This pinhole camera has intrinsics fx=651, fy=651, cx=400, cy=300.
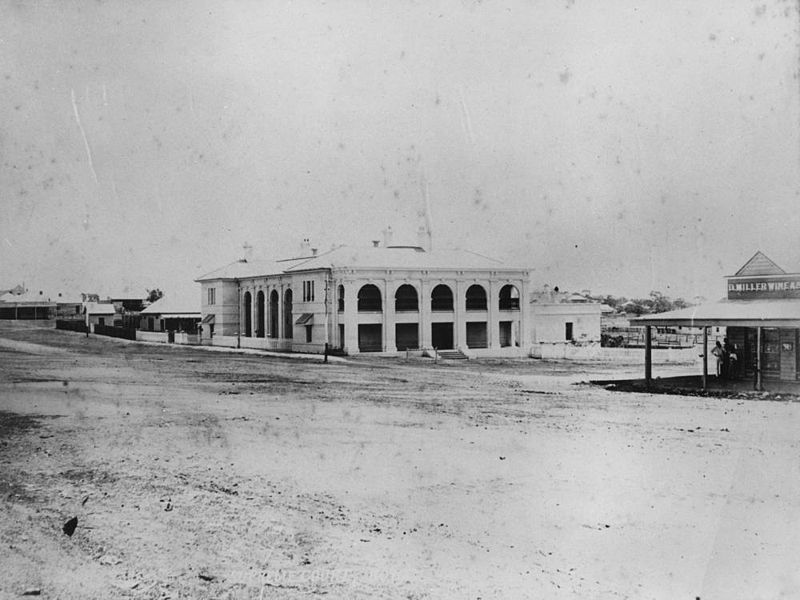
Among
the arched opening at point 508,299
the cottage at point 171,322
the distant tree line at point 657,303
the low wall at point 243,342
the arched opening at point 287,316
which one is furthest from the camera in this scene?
the arched opening at point 508,299

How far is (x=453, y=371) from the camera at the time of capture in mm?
18031

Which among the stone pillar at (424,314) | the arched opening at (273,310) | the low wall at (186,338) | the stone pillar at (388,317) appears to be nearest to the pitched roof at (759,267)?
the low wall at (186,338)

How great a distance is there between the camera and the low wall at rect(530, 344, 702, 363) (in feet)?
71.8

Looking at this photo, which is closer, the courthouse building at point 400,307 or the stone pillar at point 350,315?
the courthouse building at point 400,307

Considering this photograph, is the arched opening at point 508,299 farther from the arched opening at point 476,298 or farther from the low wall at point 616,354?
the low wall at point 616,354

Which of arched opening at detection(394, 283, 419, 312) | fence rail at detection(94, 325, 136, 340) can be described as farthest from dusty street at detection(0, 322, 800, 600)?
arched opening at detection(394, 283, 419, 312)

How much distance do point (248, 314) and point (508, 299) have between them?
12.7 meters

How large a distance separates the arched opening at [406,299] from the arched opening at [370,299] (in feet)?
2.46

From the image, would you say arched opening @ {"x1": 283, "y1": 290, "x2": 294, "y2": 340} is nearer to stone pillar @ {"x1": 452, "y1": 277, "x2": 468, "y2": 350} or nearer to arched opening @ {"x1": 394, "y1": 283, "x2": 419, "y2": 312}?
arched opening @ {"x1": 394, "y1": 283, "x2": 419, "y2": 312}

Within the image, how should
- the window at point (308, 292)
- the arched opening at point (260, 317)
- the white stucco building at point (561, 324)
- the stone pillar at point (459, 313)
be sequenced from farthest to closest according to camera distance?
the white stucco building at point (561, 324) → the stone pillar at point (459, 313) → the window at point (308, 292) → the arched opening at point (260, 317)

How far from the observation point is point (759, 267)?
10.5 m

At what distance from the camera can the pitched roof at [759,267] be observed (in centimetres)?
947

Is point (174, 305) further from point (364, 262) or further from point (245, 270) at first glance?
point (364, 262)

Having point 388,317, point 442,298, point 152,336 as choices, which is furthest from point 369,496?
point 442,298
